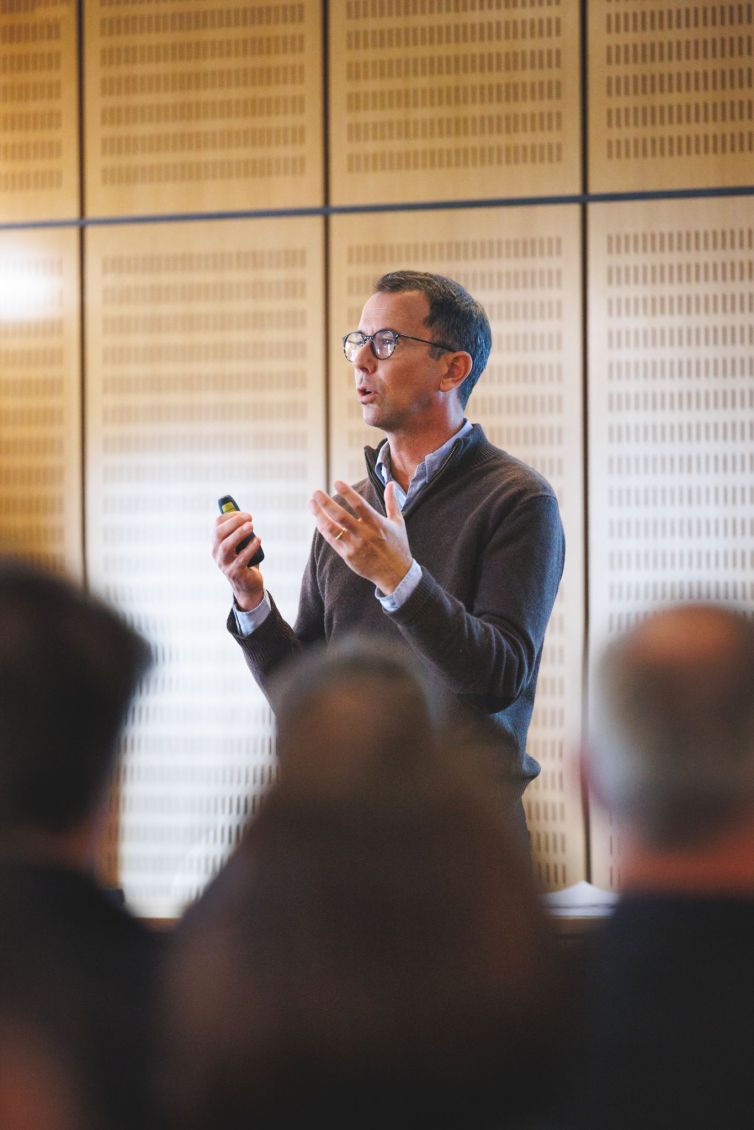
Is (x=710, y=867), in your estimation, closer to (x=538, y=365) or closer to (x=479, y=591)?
(x=479, y=591)

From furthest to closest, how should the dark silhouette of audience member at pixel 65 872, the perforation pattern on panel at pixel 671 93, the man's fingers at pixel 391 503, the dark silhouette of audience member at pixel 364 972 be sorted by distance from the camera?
1. the perforation pattern on panel at pixel 671 93
2. the man's fingers at pixel 391 503
3. the dark silhouette of audience member at pixel 65 872
4. the dark silhouette of audience member at pixel 364 972

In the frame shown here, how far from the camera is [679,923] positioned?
87cm

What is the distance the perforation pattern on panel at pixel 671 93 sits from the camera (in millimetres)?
4031

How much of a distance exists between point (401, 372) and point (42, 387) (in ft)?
8.24

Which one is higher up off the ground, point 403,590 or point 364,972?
point 403,590

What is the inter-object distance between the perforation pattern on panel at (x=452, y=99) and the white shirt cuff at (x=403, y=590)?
2.58 m

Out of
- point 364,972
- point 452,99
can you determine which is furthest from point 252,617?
point 452,99

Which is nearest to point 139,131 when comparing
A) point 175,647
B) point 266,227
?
point 266,227

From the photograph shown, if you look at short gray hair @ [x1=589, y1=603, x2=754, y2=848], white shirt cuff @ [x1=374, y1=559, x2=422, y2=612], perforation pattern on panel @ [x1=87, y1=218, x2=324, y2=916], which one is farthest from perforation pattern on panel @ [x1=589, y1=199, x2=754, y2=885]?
short gray hair @ [x1=589, y1=603, x2=754, y2=848]

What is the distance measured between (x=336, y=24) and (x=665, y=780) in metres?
3.96

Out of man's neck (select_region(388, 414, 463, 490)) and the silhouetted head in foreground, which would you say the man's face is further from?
the silhouetted head in foreground

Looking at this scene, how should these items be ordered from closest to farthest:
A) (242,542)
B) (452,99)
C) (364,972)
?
1. (364,972)
2. (242,542)
3. (452,99)

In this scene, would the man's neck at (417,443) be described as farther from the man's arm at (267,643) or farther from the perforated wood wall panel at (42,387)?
the perforated wood wall panel at (42,387)

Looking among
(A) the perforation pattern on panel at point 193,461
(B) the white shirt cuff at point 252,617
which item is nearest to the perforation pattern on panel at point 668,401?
(A) the perforation pattern on panel at point 193,461
